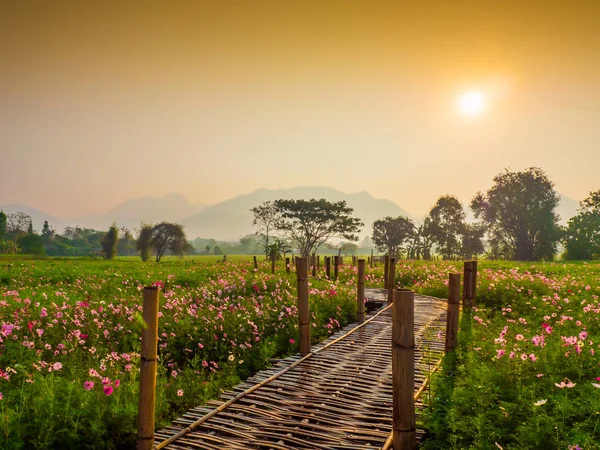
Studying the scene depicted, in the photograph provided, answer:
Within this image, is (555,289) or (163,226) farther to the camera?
(163,226)

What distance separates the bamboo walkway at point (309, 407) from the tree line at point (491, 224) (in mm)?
38501

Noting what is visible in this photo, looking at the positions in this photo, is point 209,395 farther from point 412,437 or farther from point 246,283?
point 246,283

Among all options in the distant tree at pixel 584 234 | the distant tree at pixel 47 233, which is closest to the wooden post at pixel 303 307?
the distant tree at pixel 584 234

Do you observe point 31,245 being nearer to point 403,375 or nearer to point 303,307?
point 303,307

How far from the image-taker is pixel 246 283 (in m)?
14.0

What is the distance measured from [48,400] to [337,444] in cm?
330

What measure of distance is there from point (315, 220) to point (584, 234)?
3335 centimetres

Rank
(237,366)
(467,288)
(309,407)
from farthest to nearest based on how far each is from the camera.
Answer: (467,288), (237,366), (309,407)

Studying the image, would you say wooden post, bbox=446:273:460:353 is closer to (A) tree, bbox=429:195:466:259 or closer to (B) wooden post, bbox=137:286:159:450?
(B) wooden post, bbox=137:286:159:450

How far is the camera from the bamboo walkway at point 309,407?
517 cm

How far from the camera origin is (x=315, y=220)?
65.8 meters

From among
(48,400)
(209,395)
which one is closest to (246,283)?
(209,395)

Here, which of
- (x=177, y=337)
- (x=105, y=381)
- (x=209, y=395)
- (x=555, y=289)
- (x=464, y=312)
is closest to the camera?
(x=105, y=381)

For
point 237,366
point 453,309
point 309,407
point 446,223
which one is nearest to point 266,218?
point 446,223
